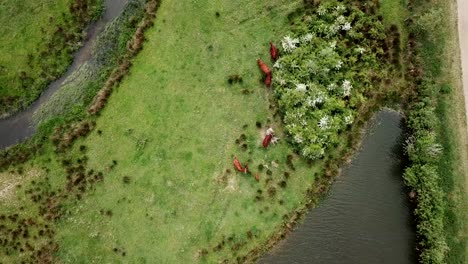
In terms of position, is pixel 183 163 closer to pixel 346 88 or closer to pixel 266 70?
pixel 266 70

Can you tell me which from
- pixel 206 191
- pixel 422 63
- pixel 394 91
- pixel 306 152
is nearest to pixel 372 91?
pixel 394 91

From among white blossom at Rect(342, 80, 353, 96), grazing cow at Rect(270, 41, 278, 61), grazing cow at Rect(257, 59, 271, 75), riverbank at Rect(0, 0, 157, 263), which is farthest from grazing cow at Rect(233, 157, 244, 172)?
riverbank at Rect(0, 0, 157, 263)

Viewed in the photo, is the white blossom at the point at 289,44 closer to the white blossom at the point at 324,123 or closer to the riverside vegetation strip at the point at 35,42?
the white blossom at the point at 324,123

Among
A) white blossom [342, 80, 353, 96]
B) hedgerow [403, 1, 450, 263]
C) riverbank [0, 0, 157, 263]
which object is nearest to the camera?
hedgerow [403, 1, 450, 263]

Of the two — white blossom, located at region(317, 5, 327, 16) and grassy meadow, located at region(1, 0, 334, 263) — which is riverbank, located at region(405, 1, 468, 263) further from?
grassy meadow, located at region(1, 0, 334, 263)

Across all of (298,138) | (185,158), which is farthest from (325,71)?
(185,158)

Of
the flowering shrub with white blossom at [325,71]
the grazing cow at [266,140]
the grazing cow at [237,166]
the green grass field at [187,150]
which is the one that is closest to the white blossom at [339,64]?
the flowering shrub with white blossom at [325,71]

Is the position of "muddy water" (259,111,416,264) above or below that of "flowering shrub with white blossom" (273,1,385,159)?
below

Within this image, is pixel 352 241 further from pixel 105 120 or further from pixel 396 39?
pixel 105 120
